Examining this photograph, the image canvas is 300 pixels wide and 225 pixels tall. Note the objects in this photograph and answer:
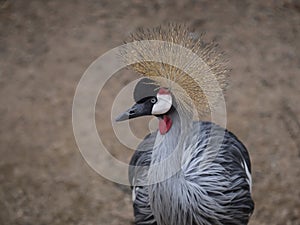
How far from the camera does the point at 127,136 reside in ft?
7.20

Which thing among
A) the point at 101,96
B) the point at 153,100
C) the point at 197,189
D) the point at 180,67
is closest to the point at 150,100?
the point at 153,100

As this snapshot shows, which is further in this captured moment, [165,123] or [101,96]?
[101,96]

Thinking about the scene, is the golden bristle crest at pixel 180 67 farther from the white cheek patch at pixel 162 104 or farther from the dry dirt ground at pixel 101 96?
the dry dirt ground at pixel 101 96

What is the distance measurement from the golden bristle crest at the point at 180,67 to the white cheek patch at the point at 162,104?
2 centimetres

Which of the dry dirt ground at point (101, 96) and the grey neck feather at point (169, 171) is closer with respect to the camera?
the grey neck feather at point (169, 171)

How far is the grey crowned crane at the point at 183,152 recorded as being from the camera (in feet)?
4.62

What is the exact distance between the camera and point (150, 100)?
1421 millimetres

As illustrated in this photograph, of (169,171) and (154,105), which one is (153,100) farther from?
(169,171)

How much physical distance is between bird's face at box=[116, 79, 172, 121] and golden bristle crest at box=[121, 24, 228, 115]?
0.7 inches

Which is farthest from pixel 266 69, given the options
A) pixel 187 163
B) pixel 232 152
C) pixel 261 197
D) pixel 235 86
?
pixel 187 163

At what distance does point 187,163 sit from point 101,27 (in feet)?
4.25

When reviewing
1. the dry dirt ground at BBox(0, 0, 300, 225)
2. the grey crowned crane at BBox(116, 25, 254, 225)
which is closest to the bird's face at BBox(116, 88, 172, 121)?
the grey crowned crane at BBox(116, 25, 254, 225)

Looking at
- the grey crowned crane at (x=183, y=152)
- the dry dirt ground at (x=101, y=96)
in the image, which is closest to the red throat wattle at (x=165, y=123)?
the grey crowned crane at (x=183, y=152)

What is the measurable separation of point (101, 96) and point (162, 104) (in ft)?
3.25
